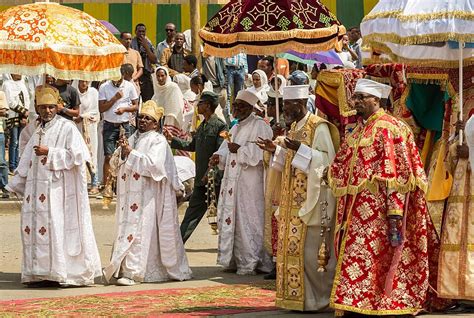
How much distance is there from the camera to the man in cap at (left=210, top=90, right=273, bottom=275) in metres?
14.7

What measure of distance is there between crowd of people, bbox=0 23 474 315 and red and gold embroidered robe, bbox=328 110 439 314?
1 cm

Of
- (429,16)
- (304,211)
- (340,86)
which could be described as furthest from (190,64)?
(429,16)

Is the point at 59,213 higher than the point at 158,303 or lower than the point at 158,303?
higher

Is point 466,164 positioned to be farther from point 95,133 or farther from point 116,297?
point 95,133

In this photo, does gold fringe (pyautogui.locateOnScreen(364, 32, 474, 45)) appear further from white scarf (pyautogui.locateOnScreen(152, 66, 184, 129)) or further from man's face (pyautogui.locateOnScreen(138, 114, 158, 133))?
white scarf (pyautogui.locateOnScreen(152, 66, 184, 129))

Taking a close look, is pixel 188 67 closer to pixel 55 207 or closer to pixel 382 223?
pixel 55 207

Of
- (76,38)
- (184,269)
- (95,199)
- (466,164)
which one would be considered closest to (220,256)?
(184,269)

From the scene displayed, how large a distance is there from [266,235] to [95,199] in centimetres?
594

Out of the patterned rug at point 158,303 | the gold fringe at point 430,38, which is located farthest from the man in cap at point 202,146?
the gold fringe at point 430,38

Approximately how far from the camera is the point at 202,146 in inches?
616

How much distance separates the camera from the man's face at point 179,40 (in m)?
23.3

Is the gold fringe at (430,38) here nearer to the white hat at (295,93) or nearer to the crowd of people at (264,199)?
the crowd of people at (264,199)

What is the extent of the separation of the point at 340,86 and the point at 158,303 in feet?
8.65

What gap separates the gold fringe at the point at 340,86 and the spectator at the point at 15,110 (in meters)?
9.07
